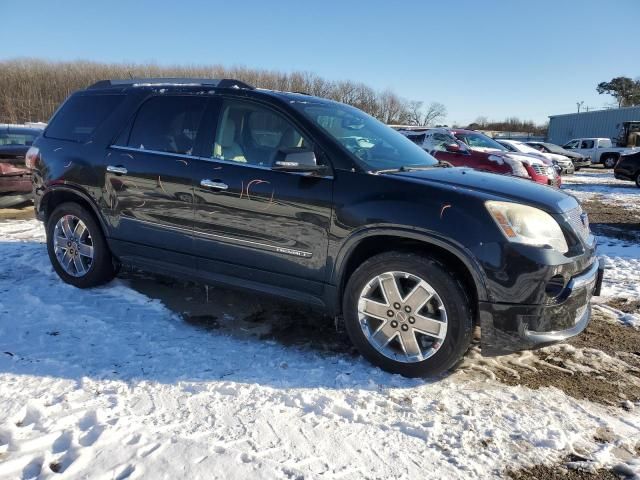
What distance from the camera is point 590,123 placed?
4544cm

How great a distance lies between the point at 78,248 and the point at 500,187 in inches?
147

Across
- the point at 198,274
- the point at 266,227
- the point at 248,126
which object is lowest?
the point at 198,274

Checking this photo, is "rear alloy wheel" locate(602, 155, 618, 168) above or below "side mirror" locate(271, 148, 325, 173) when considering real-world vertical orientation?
below

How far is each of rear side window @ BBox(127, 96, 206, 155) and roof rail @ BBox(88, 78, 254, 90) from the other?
18cm

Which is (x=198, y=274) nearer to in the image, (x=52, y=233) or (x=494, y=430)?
(x=52, y=233)

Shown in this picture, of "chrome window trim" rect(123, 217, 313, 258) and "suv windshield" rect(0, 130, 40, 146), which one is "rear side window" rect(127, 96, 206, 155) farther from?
"suv windshield" rect(0, 130, 40, 146)

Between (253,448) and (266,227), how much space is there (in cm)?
155

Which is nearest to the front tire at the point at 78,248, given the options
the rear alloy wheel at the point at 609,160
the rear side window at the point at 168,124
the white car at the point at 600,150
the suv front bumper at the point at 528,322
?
the rear side window at the point at 168,124

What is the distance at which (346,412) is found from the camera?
2762mm

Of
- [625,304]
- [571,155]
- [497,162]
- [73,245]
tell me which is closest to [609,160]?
[571,155]

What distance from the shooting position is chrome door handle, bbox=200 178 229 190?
3651 millimetres

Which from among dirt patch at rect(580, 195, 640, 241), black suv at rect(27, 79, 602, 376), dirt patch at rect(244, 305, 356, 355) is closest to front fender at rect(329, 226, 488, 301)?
black suv at rect(27, 79, 602, 376)

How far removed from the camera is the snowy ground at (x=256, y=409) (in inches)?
91.4

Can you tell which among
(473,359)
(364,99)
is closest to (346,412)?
(473,359)
